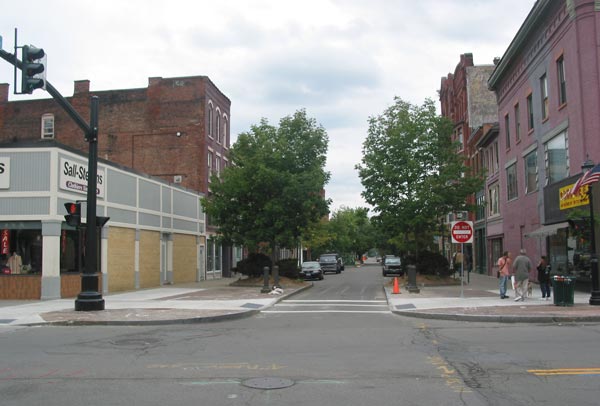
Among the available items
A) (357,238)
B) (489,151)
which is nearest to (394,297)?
(489,151)

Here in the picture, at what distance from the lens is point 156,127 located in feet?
136

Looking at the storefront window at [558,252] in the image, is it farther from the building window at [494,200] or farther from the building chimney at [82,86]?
the building chimney at [82,86]

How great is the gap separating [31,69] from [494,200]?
34.1 meters

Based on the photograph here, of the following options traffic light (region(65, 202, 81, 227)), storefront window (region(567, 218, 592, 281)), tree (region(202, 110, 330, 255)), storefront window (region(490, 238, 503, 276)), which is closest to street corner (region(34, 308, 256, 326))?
traffic light (region(65, 202, 81, 227))

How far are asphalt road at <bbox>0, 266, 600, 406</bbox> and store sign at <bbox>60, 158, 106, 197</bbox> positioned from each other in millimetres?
10085

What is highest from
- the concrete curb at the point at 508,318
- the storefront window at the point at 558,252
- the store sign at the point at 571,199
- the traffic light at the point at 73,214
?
the store sign at the point at 571,199

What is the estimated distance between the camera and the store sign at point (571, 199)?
2044cm

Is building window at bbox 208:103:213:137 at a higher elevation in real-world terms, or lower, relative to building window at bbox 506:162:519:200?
higher

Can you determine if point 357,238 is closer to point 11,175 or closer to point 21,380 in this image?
point 11,175

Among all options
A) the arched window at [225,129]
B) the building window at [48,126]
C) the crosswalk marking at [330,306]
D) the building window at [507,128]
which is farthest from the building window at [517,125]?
the building window at [48,126]

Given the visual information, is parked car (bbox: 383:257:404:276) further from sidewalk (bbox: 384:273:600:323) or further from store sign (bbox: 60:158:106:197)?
store sign (bbox: 60:158:106:197)

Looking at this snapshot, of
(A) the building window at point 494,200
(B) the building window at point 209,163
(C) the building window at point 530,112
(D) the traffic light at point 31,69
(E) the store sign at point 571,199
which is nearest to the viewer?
(D) the traffic light at point 31,69

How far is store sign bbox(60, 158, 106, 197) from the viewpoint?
22766 mm

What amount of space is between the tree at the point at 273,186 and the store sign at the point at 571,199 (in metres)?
11.1
